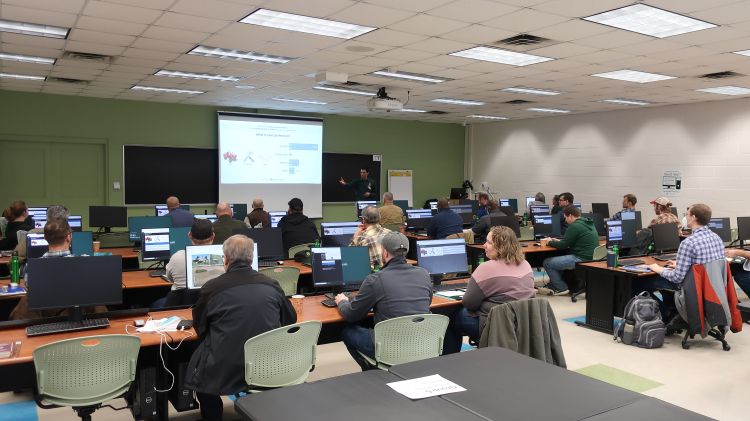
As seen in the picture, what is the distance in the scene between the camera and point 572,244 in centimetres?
771

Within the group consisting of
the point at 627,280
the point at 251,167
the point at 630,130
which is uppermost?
the point at 630,130

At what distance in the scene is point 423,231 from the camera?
10734 mm

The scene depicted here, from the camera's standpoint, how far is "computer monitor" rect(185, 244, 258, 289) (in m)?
4.20

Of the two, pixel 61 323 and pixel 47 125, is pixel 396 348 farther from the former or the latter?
pixel 47 125

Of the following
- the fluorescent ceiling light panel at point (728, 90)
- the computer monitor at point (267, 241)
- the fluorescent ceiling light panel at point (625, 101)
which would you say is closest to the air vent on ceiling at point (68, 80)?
the computer monitor at point (267, 241)

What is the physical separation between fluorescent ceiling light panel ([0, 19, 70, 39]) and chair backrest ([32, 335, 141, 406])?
14.1 ft

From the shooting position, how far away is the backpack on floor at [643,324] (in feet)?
18.5

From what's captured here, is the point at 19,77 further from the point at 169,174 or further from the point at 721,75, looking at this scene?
the point at 721,75

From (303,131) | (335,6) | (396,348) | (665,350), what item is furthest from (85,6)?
(303,131)

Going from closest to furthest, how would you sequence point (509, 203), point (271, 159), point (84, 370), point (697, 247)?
point (84, 370)
point (697, 247)
point (271, 159)
point (509, 203)

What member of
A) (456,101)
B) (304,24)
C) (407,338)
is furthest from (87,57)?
(456,101)

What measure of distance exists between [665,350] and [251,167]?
9279mm

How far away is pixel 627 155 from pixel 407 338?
1002cm

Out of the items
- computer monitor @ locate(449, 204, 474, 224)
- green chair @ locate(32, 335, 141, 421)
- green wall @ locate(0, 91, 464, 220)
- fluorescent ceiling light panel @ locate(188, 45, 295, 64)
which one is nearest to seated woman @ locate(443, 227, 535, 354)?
green chair @ locate(32, 335, 141, 421)
